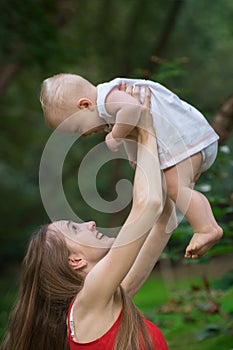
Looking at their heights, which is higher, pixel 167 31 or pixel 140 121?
pixel 140 121

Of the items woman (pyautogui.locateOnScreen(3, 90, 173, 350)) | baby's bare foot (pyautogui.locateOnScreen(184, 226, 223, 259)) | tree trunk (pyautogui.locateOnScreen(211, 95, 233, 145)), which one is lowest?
tree trunk (pyautogui.locateOnScreen(211, 95, 233, 145))

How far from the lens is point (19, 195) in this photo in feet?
44.8

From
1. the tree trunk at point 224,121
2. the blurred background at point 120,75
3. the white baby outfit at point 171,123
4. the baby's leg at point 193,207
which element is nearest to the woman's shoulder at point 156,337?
the baby's leg at point 193,207

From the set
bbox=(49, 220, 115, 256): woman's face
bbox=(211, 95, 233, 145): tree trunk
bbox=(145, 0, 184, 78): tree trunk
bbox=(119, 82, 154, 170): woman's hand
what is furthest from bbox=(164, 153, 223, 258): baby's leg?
bbox=(145, 0, 184, 78): tree trunk

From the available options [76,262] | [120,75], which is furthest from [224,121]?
[120,75]

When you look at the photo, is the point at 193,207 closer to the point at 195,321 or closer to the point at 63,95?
the point at 63,95

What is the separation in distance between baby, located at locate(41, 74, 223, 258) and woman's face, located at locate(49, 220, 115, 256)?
0.96 ft

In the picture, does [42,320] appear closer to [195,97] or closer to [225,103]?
[225,103]

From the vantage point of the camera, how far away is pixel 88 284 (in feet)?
8.22

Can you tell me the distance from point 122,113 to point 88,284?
59 cm

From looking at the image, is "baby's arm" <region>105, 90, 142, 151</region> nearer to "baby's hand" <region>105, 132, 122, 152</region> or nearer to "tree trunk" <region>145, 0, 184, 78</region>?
"baby's hand" <region>105, 132, 122, 152</region>

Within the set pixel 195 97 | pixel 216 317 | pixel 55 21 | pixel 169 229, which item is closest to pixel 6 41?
pixel 55 21

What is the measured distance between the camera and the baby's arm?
2607 millimetres

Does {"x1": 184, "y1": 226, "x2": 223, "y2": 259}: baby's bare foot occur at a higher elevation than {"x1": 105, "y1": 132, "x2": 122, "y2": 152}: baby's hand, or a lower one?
lower
